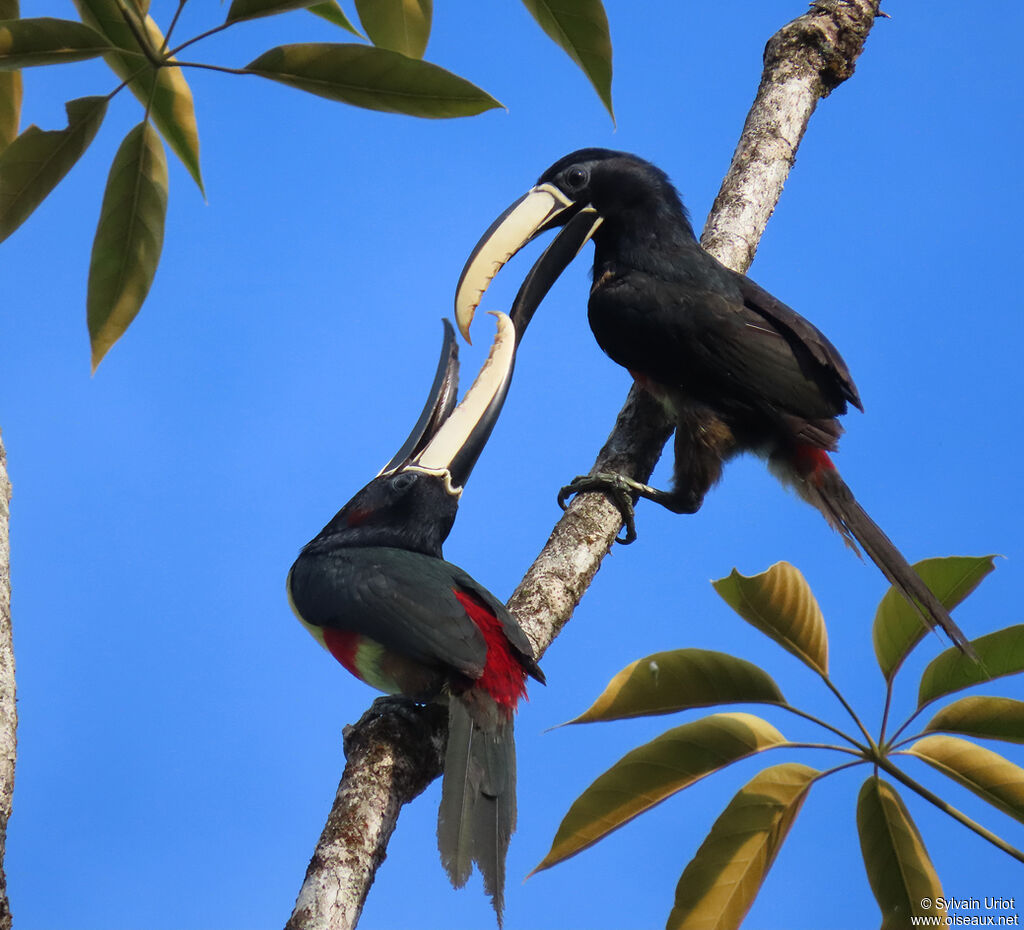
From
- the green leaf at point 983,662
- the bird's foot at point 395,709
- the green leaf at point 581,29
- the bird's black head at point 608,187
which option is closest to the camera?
the green leaf at point 581,29

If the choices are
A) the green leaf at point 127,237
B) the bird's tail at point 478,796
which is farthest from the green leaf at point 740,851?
the green leaf at point 127,237

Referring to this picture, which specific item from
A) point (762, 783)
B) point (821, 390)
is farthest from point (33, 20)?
point (821, 390)

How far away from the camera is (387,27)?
8.12 feet

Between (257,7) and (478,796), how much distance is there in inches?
69.5

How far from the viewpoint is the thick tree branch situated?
7.23 ft

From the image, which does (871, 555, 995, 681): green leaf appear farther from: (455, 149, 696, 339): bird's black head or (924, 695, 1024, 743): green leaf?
(455, 149, 696, 339): bird's black head

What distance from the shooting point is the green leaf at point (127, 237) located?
2.53 meters

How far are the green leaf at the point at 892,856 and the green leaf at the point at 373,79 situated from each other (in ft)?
5.92

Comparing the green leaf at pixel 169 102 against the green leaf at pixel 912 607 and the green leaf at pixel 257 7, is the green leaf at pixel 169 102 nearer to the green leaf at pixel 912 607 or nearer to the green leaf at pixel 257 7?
the green leaf at pixel 257 7

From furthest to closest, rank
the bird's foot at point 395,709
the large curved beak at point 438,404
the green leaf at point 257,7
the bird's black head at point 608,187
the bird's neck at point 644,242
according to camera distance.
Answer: the bird's black head at point 608,187, the bird's neck at point 644,242, the large curved beak at point 438,404, the bird's foot at point 395,709, the green leaf at point 257,7

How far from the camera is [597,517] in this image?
3.19 m

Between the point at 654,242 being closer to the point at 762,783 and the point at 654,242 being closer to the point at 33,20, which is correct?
the point at 762,783

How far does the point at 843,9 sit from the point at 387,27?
109 inches

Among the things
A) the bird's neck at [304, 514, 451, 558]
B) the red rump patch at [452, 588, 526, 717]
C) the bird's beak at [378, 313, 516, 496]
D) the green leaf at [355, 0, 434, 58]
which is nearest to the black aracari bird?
the bird's beak at [378, 313, 516, 496]
